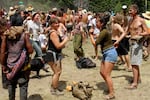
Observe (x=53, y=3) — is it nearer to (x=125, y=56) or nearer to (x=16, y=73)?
(x=125, y=56)

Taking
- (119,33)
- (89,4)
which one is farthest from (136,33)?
(89,4)

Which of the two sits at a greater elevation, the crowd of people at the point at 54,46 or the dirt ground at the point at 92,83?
the crowd of people at the point at 54,46

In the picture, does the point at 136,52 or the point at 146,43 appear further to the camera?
the point at 146,43

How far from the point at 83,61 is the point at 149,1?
56100 millimetres

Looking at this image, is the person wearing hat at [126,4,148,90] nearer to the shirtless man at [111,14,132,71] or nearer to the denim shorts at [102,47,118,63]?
the shirtless man at [111,14,132,71]

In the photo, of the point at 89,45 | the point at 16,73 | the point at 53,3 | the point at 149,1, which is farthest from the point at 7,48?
the point at 149,1

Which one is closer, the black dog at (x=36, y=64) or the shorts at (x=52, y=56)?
the shorts at (x=52, y=56)

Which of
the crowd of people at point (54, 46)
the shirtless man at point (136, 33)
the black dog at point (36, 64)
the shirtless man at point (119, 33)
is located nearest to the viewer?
the crowd of people at point (54, 46)

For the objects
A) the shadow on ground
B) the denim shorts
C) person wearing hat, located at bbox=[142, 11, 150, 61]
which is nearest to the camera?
the denim shorts

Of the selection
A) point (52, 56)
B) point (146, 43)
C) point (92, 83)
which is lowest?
point (92, 83)

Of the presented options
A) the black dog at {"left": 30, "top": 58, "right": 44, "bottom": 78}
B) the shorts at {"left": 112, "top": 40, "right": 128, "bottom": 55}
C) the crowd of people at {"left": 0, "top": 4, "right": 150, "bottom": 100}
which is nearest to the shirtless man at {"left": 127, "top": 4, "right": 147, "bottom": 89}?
the crowd of people at {"left": 0, "top": 4, "right": 150, "bottom": 100}

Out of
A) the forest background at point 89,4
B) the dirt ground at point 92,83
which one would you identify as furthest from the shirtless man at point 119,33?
the forest background at point 89,4

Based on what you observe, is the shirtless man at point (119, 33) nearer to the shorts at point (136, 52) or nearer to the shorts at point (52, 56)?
the shorts at point (136, 52)

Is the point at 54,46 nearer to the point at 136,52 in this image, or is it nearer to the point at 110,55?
the point at 110,55
